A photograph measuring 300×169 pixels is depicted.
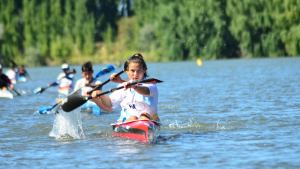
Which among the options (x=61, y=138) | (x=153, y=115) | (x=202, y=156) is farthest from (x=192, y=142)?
(x=61, y=138)

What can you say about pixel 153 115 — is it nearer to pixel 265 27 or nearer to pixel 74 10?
pixel 265 27

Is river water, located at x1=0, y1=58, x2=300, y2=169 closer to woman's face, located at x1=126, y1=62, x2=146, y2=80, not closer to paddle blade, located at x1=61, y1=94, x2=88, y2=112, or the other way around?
paddle blade, located at x1=61, y1=94, x2=88, y2=112

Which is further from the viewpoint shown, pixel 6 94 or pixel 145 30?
pixel 145 30

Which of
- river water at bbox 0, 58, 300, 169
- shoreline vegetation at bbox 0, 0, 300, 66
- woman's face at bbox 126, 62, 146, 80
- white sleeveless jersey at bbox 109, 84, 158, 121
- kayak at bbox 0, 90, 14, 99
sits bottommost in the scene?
river water at bbox 0, 58, 300, 169

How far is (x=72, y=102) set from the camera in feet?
48.6

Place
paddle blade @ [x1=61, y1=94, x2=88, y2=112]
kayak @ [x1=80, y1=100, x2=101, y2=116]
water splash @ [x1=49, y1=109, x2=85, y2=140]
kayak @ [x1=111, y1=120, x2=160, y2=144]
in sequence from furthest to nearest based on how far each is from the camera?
kayak @ [x1=80, y1=100, x2=101, y2=116] < water splash @ [x1=49, y1=109, x2=85, y2=140] < paddle blade @ [x1=61, y1=94, x2=88, y2=112] < kayak @ [x1=111, y1=120, x2=160, y2=144]

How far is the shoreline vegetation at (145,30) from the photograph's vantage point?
69.3m

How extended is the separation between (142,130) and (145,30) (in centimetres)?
8200

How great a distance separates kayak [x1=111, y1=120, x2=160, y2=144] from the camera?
47.5 feet

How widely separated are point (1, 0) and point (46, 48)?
8345 millimetres

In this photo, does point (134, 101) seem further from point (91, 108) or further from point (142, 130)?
point (91, 108)

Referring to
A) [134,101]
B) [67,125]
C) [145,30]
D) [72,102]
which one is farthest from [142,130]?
[145,30]

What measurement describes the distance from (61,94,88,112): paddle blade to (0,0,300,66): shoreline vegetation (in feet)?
164

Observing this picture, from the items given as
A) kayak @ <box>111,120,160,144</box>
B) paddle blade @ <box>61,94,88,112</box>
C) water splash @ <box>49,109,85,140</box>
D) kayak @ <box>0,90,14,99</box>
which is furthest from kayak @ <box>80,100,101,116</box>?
kayak @ <box>0,90,14,99</box>
